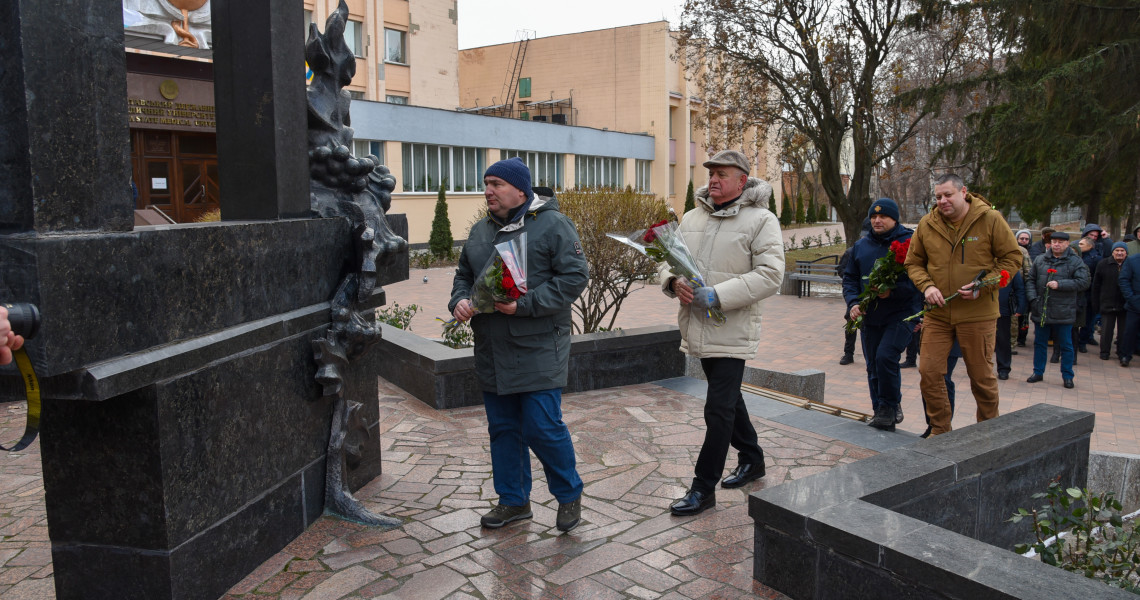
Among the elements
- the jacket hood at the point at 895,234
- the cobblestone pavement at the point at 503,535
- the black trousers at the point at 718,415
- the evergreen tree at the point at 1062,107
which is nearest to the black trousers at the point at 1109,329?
the evergreen tree at the point at 1062,107

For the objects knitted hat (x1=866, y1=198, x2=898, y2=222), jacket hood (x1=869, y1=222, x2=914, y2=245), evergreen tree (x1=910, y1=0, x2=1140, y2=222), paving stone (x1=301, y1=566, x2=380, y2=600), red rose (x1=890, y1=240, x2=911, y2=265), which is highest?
evergreen tree (x1=910, y1=0, x2=1140, y2=222)

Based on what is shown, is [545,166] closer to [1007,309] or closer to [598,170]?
[598,170]

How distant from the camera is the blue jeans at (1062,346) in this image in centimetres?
970

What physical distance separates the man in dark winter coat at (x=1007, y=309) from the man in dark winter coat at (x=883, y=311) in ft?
12.2

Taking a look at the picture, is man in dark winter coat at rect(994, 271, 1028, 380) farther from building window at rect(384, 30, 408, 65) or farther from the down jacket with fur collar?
building window at rect(384, 30, 408, 65)

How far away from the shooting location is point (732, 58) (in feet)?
72.7

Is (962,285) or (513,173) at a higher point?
(513,173)

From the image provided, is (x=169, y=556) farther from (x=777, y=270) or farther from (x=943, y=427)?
(x=943, y=427)

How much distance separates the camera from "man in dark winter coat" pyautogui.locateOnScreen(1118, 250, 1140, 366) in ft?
36.3

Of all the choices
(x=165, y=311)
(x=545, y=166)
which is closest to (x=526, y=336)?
(x=165, y=311)

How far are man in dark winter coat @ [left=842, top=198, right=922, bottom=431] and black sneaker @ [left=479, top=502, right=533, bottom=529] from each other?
10.2 feet

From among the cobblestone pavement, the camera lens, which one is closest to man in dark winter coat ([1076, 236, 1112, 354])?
the cobblestone pavement

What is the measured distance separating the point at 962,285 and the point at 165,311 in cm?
467

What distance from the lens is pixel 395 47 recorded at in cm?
3180
